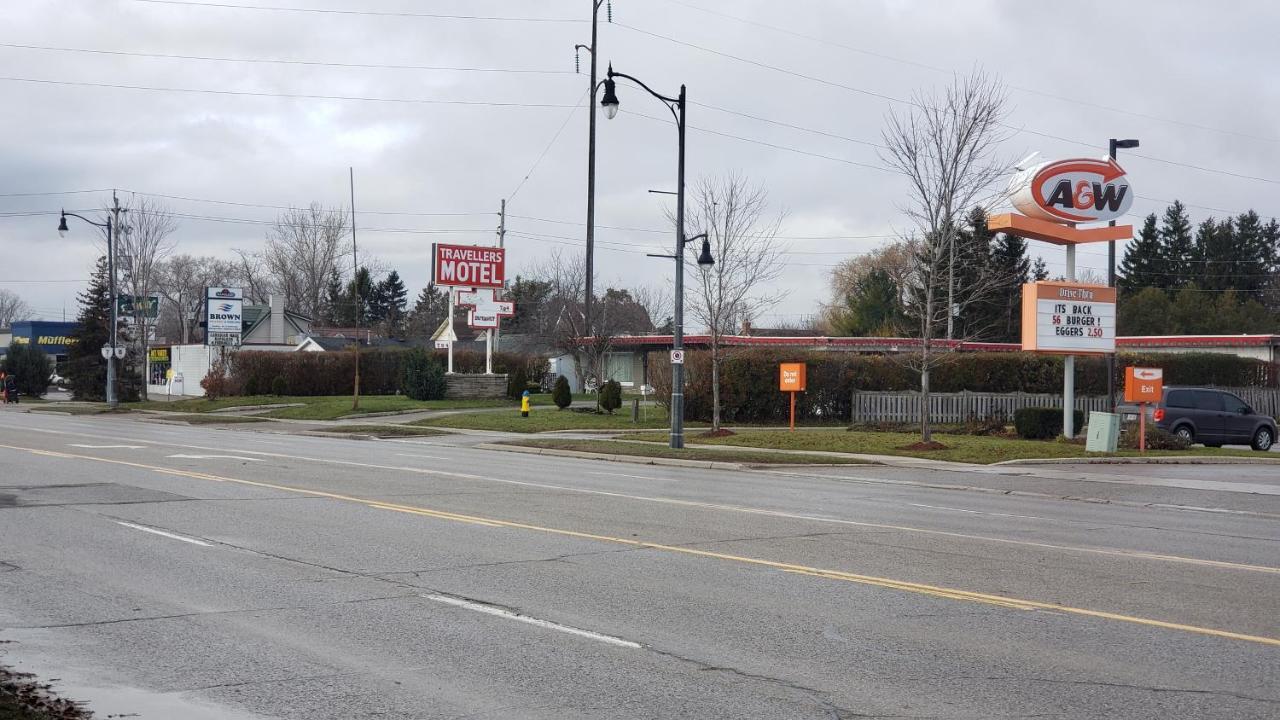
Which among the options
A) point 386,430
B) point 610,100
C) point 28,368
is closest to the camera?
point 610,100

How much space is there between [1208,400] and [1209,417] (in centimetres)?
50

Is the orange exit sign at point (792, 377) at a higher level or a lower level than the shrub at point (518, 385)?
higher

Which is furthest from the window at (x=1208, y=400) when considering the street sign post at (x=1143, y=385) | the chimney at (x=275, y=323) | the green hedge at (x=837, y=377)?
the chimney at (x=275, y=323)

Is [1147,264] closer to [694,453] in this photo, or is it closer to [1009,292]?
[1009,292]

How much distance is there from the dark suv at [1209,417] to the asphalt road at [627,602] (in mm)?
13201

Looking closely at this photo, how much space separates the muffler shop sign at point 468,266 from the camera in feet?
167

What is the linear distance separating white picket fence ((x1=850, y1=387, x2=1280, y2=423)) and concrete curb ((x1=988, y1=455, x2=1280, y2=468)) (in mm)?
11380

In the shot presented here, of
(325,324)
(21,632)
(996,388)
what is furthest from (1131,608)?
(325,324)

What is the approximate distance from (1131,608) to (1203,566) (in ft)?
9.40

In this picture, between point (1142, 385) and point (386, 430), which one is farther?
point (386, 430)

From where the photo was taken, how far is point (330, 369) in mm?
58062

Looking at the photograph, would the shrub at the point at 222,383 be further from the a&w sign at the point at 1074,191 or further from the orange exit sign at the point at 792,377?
the a&w sign at the point at 1074,191

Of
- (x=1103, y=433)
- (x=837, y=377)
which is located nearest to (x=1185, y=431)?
(x=1103, y=433)

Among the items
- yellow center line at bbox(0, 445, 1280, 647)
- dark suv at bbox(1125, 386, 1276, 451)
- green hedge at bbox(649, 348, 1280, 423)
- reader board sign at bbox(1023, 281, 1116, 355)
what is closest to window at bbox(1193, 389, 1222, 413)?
dark suv at bbox(1125, 386, 1276, 451)
